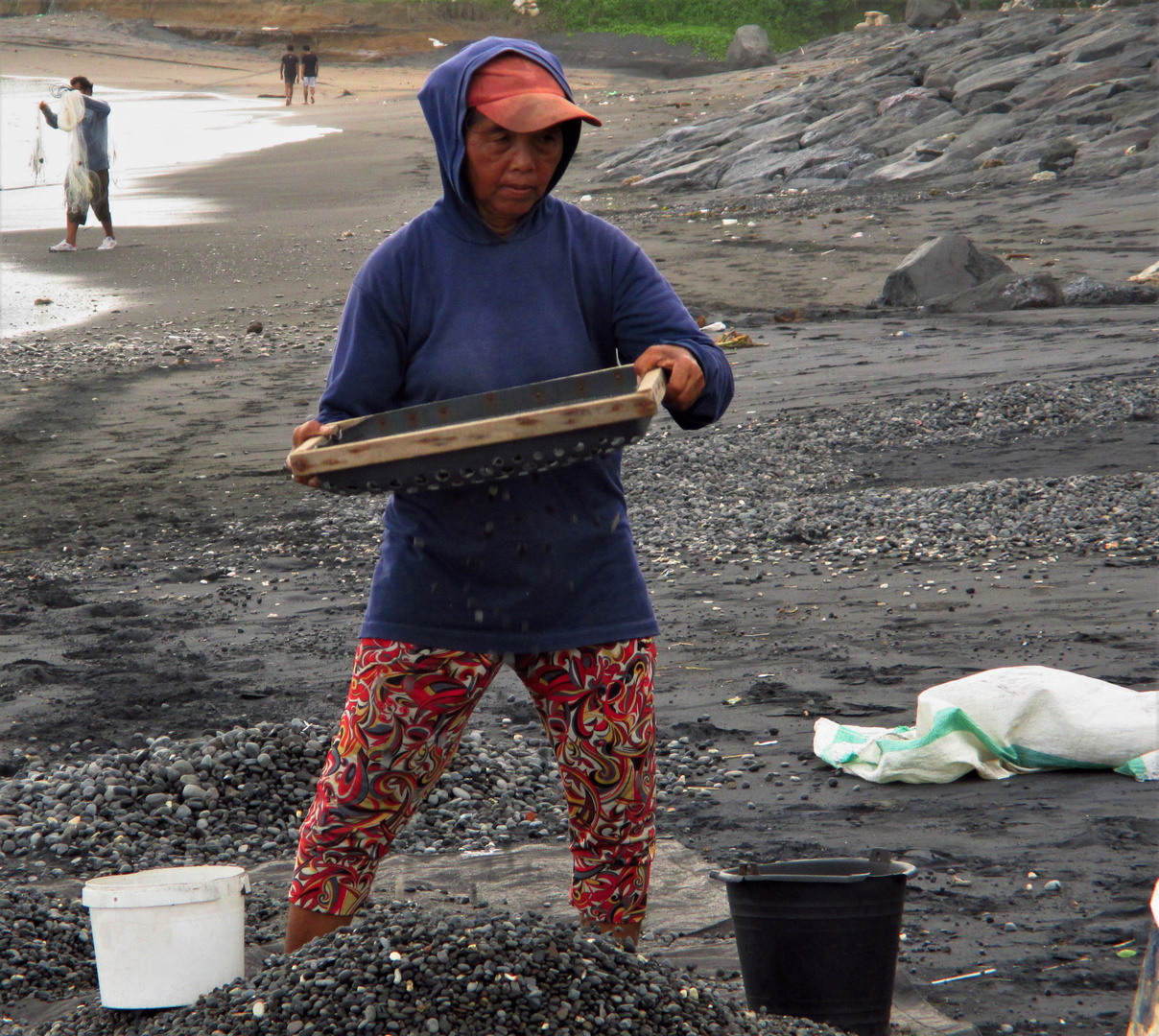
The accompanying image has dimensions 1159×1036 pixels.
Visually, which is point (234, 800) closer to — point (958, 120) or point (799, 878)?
point (799, 878)

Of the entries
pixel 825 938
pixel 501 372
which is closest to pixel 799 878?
pixel 825 938

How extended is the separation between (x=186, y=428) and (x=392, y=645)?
8.45m

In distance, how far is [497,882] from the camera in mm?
3650

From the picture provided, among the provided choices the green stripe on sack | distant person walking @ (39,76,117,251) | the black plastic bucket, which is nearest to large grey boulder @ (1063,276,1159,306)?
the green stripe on sack

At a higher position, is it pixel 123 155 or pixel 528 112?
pixel 123 155

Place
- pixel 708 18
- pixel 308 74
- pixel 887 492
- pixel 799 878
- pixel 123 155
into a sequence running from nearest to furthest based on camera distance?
pixel 799 878
pixel 887 492
pixel 123 155
pixel 308 74
pixel 708 18

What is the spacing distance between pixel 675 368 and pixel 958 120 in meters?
22.2

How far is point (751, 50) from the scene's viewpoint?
4466cm

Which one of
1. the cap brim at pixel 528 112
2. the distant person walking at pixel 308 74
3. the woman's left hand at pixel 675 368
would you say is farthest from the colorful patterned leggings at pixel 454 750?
the distant person walking at pixel 308 74

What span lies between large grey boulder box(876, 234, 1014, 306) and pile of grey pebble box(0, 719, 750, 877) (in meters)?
9.05

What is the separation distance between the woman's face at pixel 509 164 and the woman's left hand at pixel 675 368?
37cm

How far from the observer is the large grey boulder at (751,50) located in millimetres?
44656

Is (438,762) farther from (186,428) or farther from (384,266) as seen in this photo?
(186,428)

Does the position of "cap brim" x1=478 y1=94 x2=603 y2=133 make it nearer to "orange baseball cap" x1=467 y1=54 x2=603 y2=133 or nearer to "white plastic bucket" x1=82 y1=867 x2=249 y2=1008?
"orange baseball cap" x1=467 y1=54 x2=603 y2=133
